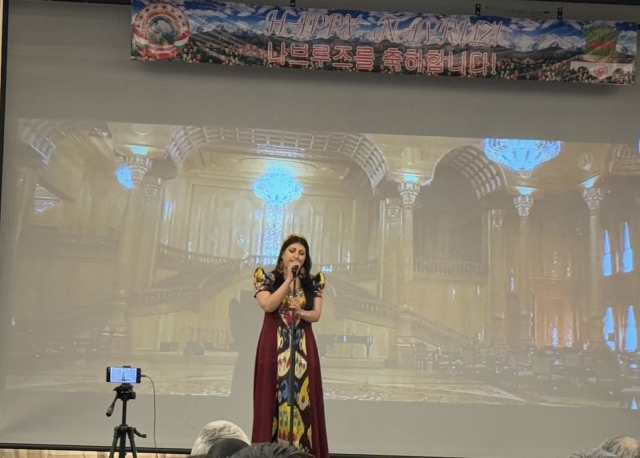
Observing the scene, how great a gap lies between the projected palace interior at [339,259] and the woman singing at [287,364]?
1.52 meters

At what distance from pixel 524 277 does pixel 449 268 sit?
0.52m

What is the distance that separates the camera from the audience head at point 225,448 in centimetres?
162

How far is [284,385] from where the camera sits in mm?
3537

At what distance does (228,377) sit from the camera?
5066 millimetres

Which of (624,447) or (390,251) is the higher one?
(390,251)

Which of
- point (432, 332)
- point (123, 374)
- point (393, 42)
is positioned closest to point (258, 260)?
point (432, 332)

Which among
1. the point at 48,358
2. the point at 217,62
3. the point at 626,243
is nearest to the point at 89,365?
the point at 48,358

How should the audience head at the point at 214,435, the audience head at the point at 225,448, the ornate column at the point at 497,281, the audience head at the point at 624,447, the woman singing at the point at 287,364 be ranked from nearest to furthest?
the audience head at the point at 225,448, the audience head at the point at 624,447, the audience head at the point at 214,435, the woman singing at the point at 287,364, the ornate column at the point at 497,281

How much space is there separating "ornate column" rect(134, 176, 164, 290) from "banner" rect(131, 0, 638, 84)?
91 cm

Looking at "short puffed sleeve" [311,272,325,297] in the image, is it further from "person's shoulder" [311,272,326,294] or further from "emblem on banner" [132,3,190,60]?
"emblem on banner" [132,3,190,60]

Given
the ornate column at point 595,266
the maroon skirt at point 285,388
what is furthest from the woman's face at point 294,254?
the ornate column at point 595,266

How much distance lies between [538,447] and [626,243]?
4.99 ft

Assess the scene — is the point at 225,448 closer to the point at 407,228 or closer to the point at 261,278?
the point at 261,278

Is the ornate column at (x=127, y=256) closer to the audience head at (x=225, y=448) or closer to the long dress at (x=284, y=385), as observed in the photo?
the long dress at (x=284, y=385)
